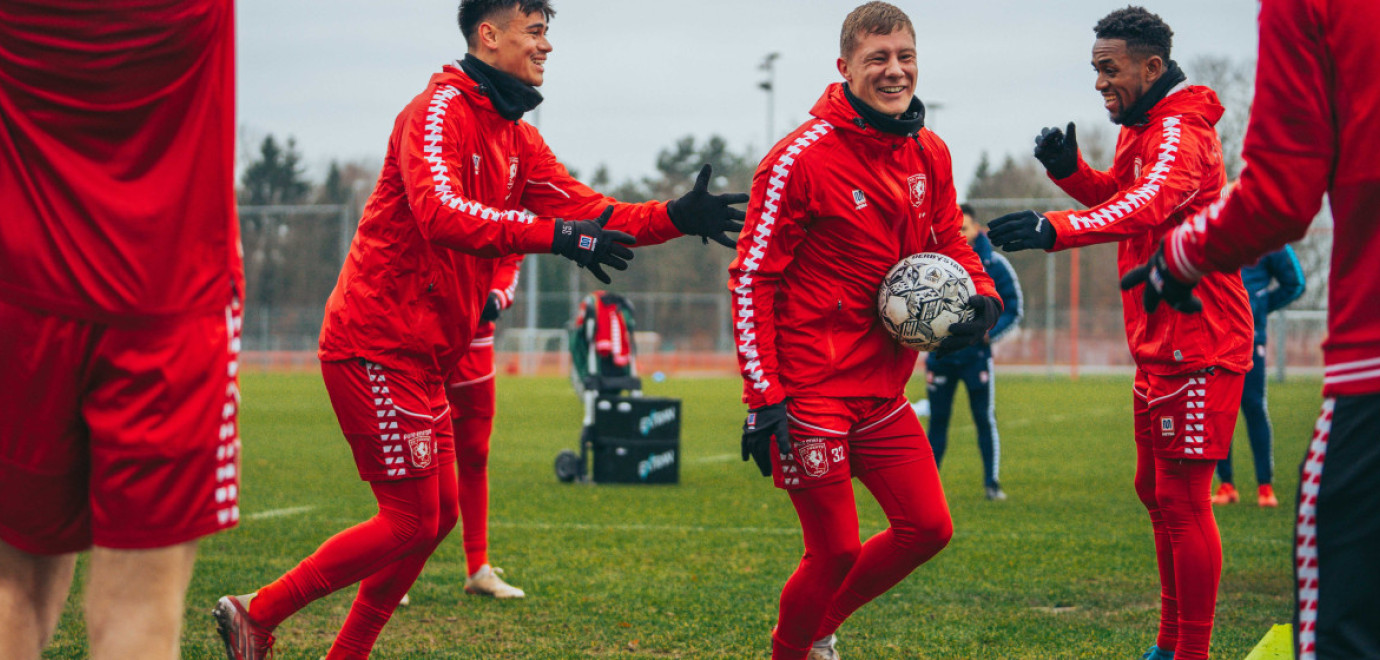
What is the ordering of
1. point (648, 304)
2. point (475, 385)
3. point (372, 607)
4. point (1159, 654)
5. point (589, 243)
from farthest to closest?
point (648, 304), point (475, 385), point (1159, 654), point (372, 607), point (589, 243)

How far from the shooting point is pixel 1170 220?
14.8 feet

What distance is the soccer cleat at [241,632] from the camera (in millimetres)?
4266

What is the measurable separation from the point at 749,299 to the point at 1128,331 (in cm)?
156

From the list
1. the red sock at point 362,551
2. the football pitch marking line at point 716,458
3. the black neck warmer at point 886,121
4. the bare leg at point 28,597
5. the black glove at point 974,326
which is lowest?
→ the football pitch marking line at point 716,458

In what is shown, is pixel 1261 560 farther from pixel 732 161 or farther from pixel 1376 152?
pixel 732 161

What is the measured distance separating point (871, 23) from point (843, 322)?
3.36 ft

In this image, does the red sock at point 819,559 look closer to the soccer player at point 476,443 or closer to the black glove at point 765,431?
the black glove at point 765,431

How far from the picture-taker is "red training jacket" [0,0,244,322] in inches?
89.7

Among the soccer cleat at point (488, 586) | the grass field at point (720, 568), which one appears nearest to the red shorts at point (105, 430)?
the grass field at point (720, 568)

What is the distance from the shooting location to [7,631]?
2.38 metres

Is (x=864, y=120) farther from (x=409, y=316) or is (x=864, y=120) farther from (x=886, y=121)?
(x=409, y=316)

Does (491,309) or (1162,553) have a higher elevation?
(491,309)

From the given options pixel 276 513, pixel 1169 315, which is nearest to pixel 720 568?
pixel 1169 315

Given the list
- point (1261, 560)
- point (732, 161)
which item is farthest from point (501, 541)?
point (732, 161)
